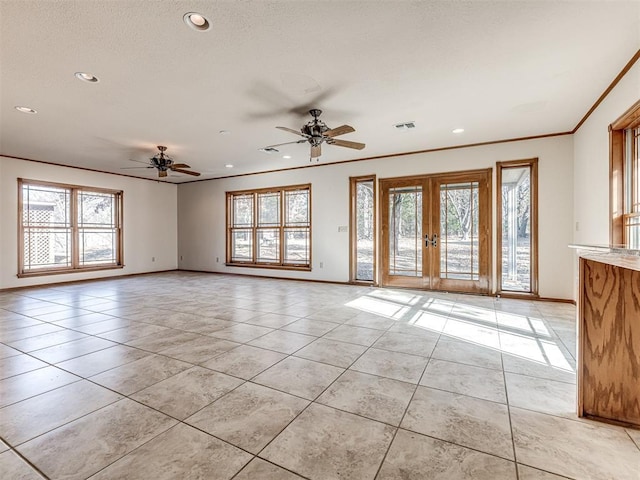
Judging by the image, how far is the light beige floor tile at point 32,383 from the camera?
6.96 ft

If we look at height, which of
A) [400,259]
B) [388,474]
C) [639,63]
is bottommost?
[388,474]

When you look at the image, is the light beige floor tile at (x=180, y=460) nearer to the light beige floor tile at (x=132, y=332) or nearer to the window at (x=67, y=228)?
the light beige floor tile at (x=132, y=332)

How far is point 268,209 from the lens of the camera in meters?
8.05

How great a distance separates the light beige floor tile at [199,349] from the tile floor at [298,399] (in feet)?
0.08

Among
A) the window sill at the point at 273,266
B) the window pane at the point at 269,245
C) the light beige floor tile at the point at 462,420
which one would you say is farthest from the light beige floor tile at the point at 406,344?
the window pane at the point at 269,245

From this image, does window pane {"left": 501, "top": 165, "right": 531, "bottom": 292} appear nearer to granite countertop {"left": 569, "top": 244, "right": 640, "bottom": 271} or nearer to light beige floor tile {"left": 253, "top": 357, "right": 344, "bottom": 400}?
granite countertop {"left": 569, "top": 244, "right": 640, "bottom": 271}

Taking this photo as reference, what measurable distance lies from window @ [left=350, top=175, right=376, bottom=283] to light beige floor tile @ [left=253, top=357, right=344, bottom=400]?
4.20 metres

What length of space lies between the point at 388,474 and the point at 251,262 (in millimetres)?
7251

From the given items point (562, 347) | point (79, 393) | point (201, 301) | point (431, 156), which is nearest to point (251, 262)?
point (201, 301)

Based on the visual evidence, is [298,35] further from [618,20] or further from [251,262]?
[251,262]

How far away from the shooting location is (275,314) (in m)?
4.28

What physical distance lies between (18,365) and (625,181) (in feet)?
20.1

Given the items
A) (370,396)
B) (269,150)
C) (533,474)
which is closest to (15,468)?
(370,396)

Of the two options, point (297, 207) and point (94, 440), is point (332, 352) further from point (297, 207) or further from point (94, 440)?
point (297, 207)
